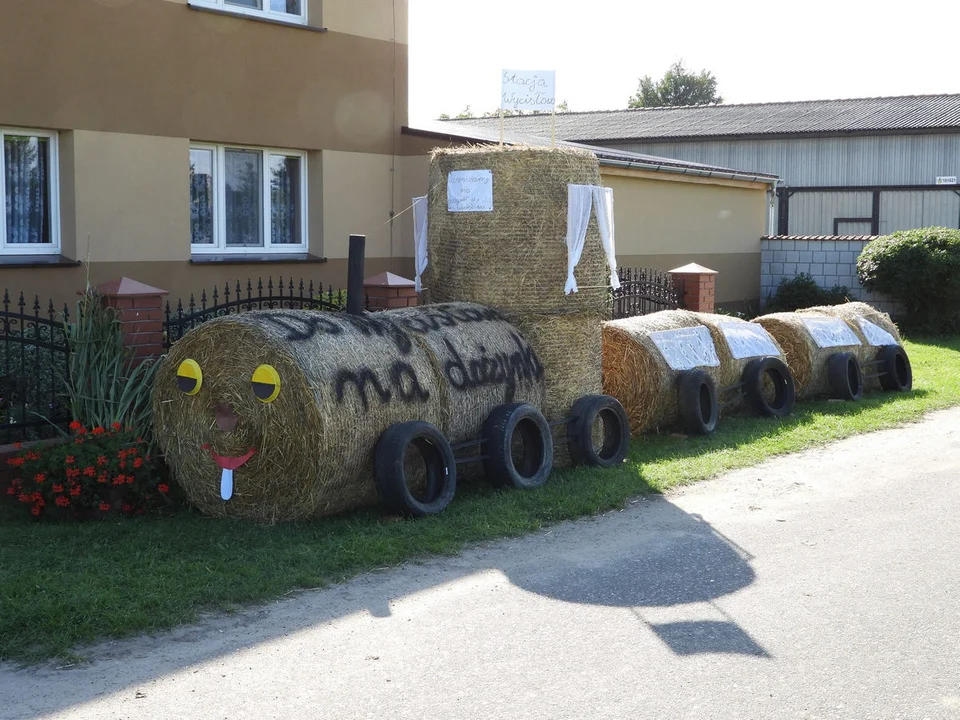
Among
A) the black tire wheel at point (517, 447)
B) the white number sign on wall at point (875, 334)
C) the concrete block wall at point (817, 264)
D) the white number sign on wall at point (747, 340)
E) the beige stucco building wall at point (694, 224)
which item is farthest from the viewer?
the concrete block wall at point (817, 264)

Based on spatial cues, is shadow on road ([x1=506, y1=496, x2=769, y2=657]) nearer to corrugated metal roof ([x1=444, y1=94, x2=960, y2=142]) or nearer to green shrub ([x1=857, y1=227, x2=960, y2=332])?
green shrub ([x1=857, y1=227, x2=960, y2=332])

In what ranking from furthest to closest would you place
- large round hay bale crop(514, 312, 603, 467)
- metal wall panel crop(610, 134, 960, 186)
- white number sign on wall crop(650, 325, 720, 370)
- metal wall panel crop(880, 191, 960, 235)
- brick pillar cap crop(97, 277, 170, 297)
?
metal wall panel crop(610, 134, 960, 186), metal wall panel crop(880, 191, 960, 235), white number sign on wall crop(650, 325, 720, 370), large round hay bale crop(514, 312, 603, 467), brick pillar cap crop(97, 277, 170, 297)

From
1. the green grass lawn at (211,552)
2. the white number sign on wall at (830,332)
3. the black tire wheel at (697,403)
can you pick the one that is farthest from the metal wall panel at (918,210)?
the green grass lawn at (211,552)

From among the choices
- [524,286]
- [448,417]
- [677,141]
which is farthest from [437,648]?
[677,141]

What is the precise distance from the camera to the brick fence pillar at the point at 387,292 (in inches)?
407

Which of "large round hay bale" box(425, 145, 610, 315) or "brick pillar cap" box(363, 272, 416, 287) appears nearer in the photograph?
"large round hay bale" box(425, 145, 610, 315)

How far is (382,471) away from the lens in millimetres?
7176

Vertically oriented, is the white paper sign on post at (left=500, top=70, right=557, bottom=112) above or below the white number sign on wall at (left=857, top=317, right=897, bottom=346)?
above

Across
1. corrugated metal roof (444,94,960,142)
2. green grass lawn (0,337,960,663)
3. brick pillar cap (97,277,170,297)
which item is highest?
corrugated metal roof (444,94,960,142)

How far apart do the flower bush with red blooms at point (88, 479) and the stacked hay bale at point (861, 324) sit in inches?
334

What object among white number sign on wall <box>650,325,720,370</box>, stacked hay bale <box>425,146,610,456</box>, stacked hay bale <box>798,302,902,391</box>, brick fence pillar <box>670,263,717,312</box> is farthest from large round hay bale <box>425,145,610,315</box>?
brick fence pillar <box>670,263,717,312</box>

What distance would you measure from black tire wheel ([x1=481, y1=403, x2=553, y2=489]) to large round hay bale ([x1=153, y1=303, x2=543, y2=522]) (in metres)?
0.34

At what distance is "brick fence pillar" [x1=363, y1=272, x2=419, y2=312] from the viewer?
1034 cm

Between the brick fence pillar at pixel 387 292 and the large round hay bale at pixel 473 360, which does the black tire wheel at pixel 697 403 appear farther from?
the brick fence pillar at pixel 387 292
